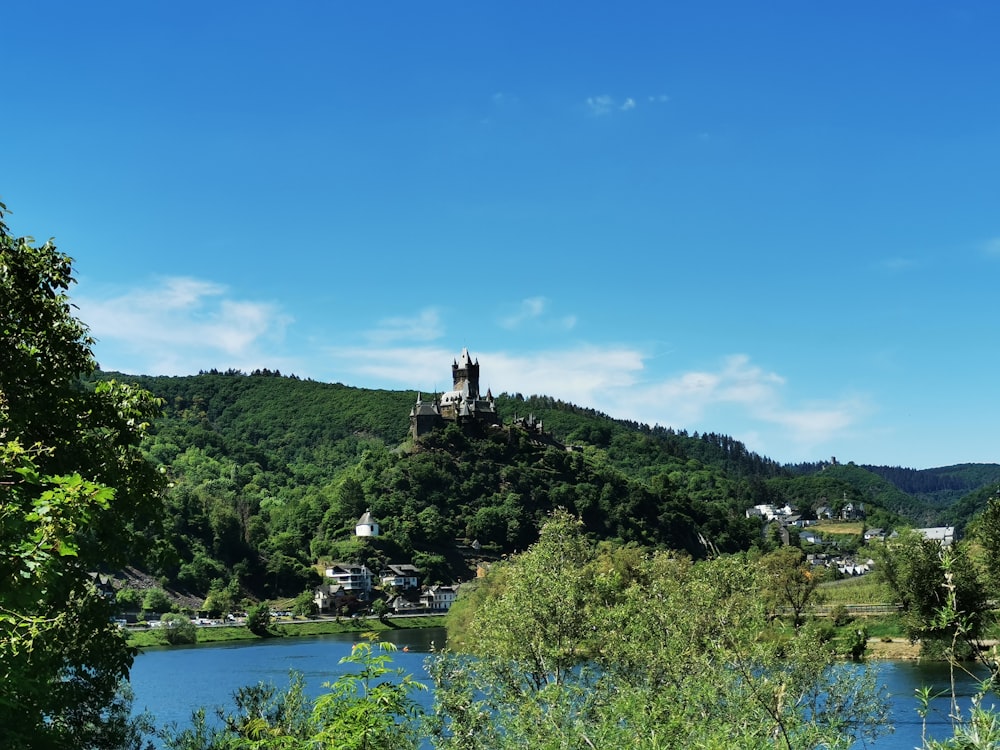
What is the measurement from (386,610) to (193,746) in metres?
Answer: 100

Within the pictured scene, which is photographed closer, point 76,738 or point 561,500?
point 76,738

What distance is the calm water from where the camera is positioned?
4131 cm

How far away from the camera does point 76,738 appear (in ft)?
53.8

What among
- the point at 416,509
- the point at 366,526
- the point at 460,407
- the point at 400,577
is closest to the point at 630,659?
the point at 400,577

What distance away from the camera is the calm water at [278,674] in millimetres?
41312

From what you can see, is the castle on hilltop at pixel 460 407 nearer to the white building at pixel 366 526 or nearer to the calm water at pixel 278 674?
the white building at pixel 366 526

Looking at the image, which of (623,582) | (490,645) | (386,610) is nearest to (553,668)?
(490,645)

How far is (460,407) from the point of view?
590 ft

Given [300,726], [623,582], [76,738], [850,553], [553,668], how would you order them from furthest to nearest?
[850,553] < [623,582] < [553,668] < [300,726] < [76,738]

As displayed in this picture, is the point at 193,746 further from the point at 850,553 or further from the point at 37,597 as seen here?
the point at 850,553

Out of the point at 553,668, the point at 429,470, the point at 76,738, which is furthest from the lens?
the point at 429,470

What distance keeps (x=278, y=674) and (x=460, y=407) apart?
115669 mm

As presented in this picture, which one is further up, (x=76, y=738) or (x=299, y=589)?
(x=76, y=738)

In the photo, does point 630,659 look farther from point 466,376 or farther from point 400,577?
point 466,376
